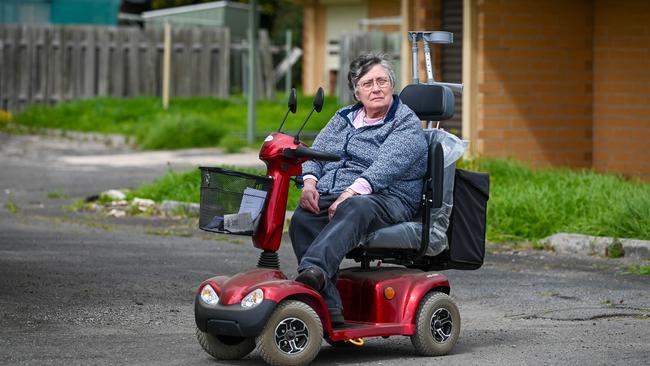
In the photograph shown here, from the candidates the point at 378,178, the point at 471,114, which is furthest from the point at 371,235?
the point at 471,114

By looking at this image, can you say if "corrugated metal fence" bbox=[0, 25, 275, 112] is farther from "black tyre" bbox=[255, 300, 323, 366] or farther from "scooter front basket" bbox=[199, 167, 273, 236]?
"black tyre" bbox=[255, 300, 323, 366]

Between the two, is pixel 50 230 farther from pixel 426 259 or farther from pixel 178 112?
pixel 178 112

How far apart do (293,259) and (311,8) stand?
24.3 meters

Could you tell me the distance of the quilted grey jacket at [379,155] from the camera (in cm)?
718

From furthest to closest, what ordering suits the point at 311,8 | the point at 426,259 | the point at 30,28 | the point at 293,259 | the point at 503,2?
1. the point at 311,8
2. the point at 30,28
3. the point at 503,2
4. the point at 293,259
5. the point at 426,259

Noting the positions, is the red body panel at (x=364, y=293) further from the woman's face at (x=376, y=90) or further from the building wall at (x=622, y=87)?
the building wall at (x=622, y=87)

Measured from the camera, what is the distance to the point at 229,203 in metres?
6.78

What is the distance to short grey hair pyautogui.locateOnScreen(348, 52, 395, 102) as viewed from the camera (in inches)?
289

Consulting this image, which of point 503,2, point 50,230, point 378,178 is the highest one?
point 503,2

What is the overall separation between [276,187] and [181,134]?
53.3ft

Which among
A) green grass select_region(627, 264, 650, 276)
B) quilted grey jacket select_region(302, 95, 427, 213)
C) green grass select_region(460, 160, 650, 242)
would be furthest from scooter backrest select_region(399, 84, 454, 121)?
green grass select_region(460, 160, 650, 242)

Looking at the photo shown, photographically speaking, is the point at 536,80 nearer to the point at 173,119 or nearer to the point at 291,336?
the point at 173,119

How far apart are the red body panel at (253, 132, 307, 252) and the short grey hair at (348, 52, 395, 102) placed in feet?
1.89

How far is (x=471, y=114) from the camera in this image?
1642cm
